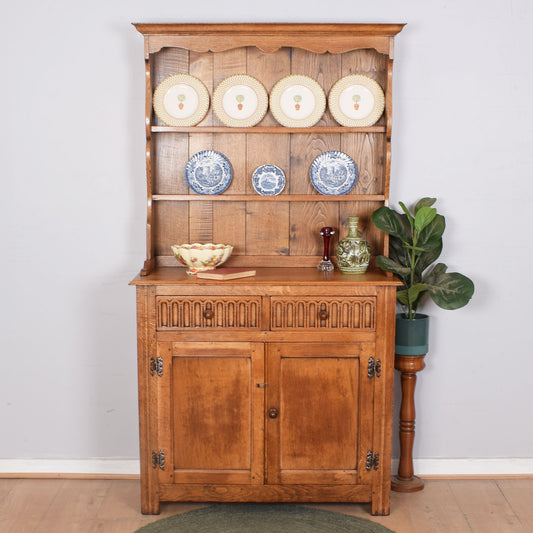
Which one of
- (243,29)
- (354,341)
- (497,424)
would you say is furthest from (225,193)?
(497,424)

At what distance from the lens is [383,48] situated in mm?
2912

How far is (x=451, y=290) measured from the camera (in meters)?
2.91

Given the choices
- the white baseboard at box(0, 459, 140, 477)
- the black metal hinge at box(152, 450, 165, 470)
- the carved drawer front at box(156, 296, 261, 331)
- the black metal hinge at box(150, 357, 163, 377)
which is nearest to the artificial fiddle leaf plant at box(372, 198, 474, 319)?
the carved drawer front at box(156, 296, 261, 331)

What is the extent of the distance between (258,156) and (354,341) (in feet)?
3.19

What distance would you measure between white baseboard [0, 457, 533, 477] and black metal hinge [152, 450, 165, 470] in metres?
0.48

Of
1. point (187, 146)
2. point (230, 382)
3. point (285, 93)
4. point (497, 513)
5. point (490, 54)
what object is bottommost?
point (497, 513)

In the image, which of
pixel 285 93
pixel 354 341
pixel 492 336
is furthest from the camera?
pixel 492 336

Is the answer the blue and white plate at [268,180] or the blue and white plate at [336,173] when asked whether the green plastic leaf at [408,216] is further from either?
the blue and white plate at [268,180]

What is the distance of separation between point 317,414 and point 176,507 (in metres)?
0.75

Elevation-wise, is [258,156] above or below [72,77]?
below

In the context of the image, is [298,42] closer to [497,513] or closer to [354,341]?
[354,341]

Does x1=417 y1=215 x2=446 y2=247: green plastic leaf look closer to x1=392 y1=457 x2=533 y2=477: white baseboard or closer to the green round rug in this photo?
x1=392 y1=457 x2=533 y2=477: white baseboard

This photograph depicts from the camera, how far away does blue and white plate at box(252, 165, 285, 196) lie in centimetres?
311

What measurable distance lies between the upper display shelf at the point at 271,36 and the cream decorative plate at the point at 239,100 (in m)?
0.18
